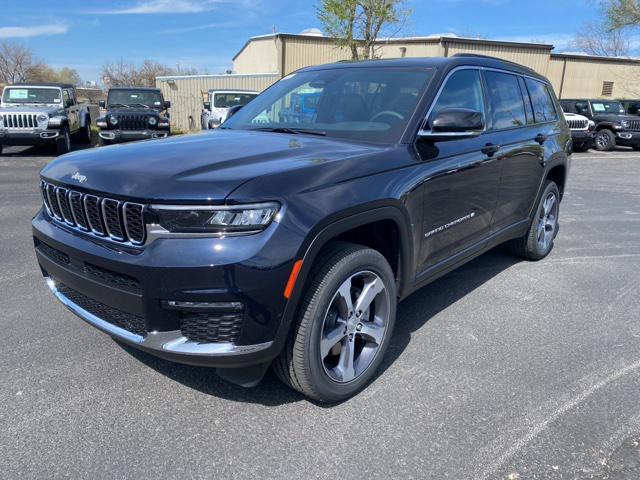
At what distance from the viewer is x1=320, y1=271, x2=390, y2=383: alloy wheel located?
8.61ft

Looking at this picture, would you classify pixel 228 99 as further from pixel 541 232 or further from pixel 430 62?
pixel 430 62

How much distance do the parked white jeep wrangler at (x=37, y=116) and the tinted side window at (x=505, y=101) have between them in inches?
479

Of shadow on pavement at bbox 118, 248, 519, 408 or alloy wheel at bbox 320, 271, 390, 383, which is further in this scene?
shadow on pavement at bbox 118, 248, 519, 408

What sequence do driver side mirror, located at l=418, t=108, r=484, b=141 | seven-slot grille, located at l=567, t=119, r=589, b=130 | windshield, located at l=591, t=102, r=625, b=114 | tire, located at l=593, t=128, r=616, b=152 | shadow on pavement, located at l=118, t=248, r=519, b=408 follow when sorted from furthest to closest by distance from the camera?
windshield, located at l=591, t=102, r=625, b=114 < tire, located at l=593, t=128, r=616, b=152 < seven-slot grille, located at l=567, t=119, r=589, b=130 < driver side mirror, located at l=418, t=108, r=484, b=141 < shadow on pavement, located at l=118, t=248, r=519, b=408

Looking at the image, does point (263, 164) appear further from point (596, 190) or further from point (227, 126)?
point (596, 190)

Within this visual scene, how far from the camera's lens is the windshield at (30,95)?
45.5 ft

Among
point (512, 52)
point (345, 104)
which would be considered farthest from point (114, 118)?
point (512, 52)

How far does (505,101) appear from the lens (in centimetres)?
429

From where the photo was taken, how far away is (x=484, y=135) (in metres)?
3.80

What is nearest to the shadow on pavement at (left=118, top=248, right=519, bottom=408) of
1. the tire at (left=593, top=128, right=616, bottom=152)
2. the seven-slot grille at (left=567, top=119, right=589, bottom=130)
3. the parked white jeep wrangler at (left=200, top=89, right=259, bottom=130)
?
the parked white jeep wrangler at (left=200, top=89, right=259, bottom=130)

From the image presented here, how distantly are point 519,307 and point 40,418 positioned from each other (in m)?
3.47

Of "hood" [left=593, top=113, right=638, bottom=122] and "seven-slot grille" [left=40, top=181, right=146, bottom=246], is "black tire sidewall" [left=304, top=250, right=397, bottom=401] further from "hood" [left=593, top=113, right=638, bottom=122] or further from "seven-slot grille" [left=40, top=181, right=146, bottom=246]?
A: "hood" [left=593, top=113, right=638, bottom=122]

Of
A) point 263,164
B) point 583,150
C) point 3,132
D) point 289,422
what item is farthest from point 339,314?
point 583,150

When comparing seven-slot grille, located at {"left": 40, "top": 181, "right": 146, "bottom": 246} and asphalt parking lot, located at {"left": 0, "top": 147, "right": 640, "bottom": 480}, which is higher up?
seven-slot grille, located at {"left": 40, "top": 181, "right": 146, "bottom": 246}
